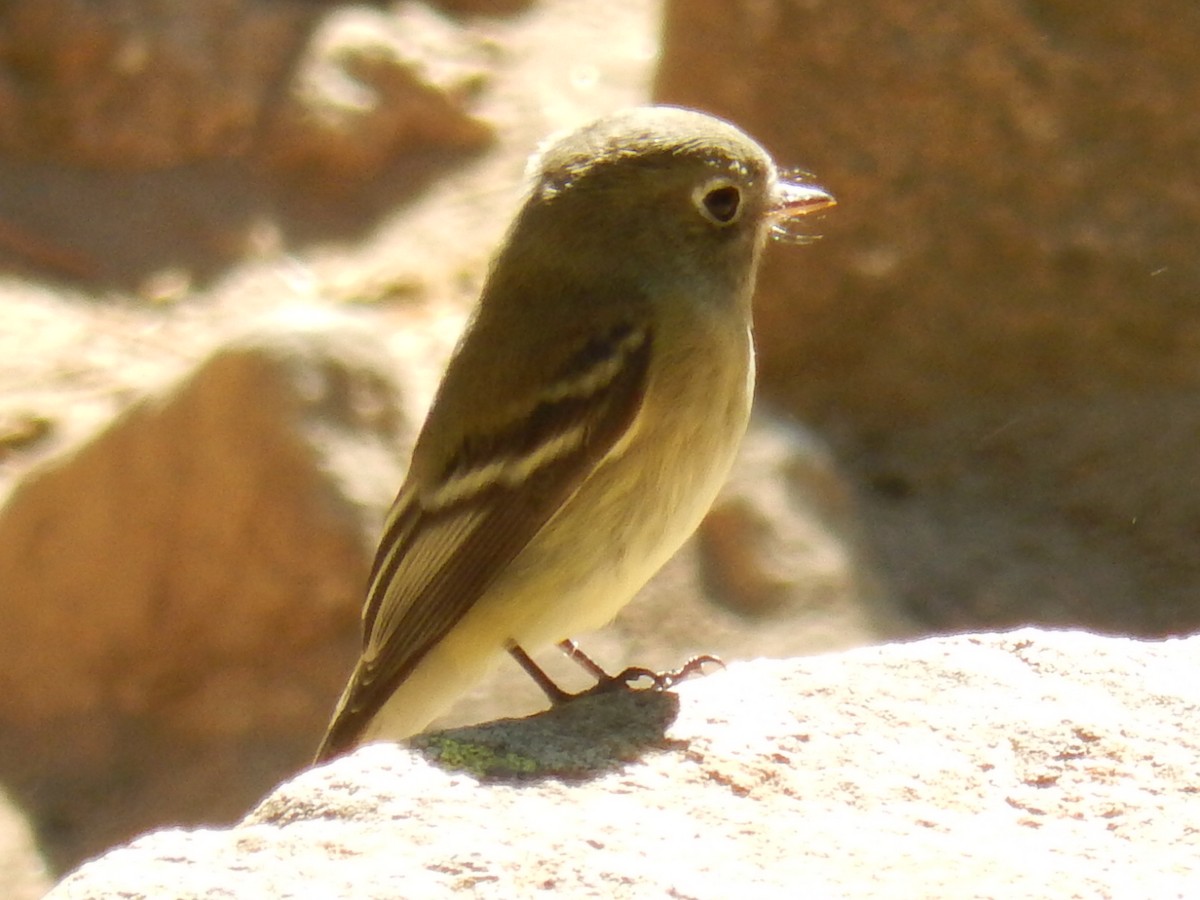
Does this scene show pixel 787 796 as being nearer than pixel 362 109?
Yes

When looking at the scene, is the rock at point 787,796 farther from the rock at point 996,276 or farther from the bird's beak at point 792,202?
the rock at point 996,276

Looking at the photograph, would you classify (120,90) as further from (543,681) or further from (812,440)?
(543,681)

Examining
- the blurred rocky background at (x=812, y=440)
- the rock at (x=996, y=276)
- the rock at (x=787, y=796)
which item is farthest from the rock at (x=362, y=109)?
the rock at (x=787, y=796)

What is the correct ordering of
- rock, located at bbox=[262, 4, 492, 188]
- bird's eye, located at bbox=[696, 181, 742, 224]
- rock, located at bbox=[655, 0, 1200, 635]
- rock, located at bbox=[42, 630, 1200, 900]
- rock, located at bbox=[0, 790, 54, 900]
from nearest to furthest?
rock, located at bbox=[42, 630, 1200, 900] → bird's eye, located at bbox=[696, 181, 742, 224] → rock, located at bbox=[0, 790, 54, 900] → rock, located at bbox=[655, 0, 1200, 635] → rock, located at bbox=[262, 4, 492, 188]

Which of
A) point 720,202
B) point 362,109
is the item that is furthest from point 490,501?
point 362,109

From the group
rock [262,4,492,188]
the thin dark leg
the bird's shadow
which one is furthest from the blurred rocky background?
the bird's shadow

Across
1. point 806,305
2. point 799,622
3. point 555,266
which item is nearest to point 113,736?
point 799,622

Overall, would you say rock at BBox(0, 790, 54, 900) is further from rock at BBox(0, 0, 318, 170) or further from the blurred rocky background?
rock at BBox(0, 0, 318, 170)
